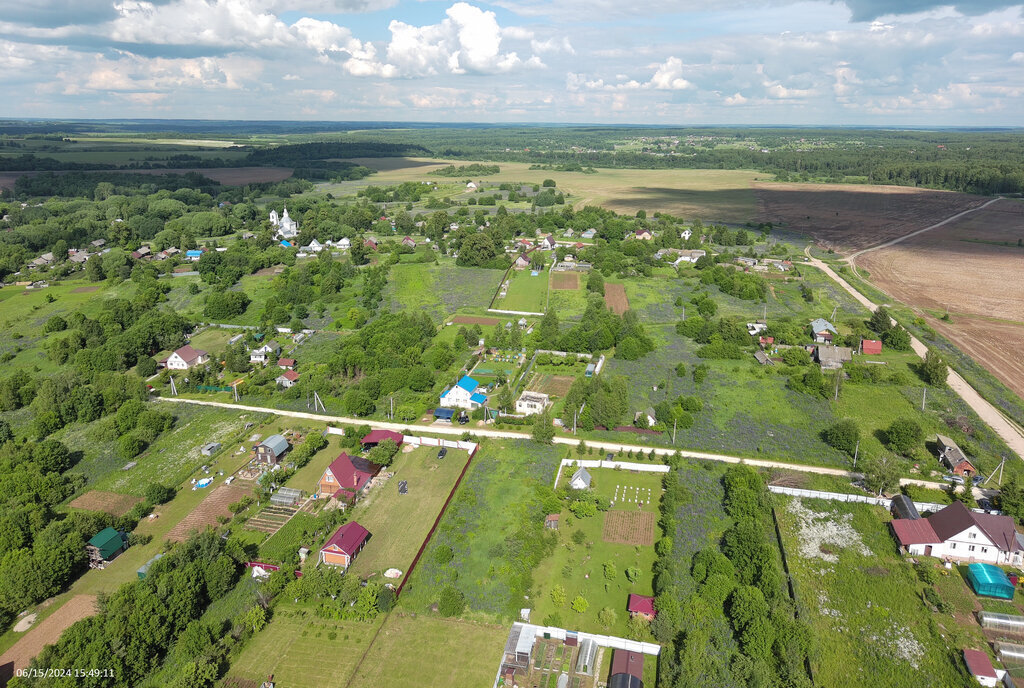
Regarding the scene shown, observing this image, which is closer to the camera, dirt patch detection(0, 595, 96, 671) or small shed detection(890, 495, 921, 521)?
dirt patch detection(0, 595, 96, 671)

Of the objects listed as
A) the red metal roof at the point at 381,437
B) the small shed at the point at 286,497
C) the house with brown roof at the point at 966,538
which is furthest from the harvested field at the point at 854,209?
the small shed at the point at 286,497

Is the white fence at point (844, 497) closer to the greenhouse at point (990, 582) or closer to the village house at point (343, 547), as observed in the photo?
the greenhouse at point (990, 582)

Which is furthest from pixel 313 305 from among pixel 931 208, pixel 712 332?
pixel 931 208

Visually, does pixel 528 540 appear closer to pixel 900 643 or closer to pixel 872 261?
pixel 900 643

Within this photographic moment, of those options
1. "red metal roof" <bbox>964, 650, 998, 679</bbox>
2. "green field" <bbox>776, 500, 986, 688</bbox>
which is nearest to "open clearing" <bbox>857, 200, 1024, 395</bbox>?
"green field" <bbox>776, 500, 986, 688</bbox>

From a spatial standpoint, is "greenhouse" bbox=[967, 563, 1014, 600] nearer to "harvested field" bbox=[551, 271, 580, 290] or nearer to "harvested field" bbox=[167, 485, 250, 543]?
"harvested field" bbox=[167, 485, 250, 543]

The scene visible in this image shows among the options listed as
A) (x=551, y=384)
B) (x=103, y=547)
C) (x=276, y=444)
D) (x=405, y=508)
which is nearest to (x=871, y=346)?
(x=551, y=384)
